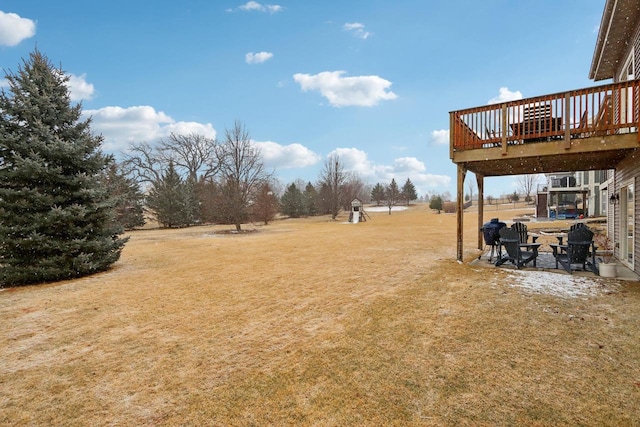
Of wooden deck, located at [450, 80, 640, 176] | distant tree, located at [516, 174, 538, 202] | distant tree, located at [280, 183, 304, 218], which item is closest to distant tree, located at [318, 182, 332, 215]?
distant tree, located at [280, 183, 304, 218]

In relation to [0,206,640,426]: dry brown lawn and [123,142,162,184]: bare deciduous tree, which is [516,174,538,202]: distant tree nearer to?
[0,206,640,426]: dry brown lawn

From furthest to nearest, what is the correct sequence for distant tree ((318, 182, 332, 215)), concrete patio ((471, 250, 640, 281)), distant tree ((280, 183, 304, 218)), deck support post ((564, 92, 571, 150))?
distant tree ((280, 183, 304, 218))
distant tree ((318, 182, 332, 215))
concrete patio ((471, 250, 640, 281))
deck support post ((564, 92, 571, 150))

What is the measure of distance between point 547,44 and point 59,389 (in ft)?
53.4

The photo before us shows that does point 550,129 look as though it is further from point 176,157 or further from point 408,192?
point 408,192

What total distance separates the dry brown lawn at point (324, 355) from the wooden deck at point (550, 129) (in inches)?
115

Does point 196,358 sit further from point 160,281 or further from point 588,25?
point 588,25

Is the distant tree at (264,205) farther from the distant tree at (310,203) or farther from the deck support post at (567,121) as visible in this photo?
the deck support post at (567,121)

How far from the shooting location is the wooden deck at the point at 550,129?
6133 millimetres

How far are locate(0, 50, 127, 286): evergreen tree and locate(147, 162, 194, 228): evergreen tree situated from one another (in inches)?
808

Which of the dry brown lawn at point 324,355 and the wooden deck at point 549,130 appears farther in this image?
the wooden deck at point 549,130

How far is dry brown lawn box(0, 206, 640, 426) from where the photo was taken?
2488 millimetres

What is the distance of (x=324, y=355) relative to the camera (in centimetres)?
343

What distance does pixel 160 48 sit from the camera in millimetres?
14609

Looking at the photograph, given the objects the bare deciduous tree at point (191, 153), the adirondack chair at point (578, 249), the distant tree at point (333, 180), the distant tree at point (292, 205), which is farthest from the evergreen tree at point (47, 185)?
the distant tree at point (292, 205)
